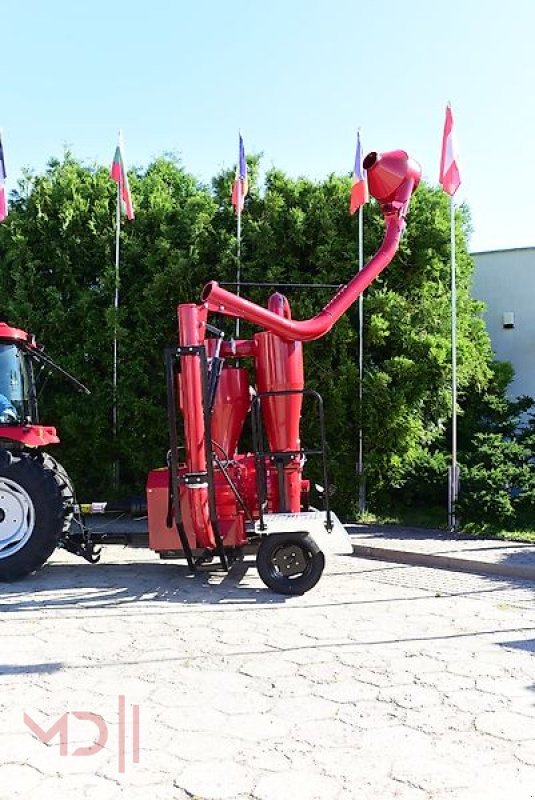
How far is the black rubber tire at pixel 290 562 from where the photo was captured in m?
7.07

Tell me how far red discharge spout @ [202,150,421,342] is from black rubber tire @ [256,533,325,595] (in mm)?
1977

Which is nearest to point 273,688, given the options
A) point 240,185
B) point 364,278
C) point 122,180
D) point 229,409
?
point 229,409

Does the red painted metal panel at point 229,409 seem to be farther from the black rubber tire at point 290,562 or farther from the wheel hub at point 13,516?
the wheel hub at point 13,516

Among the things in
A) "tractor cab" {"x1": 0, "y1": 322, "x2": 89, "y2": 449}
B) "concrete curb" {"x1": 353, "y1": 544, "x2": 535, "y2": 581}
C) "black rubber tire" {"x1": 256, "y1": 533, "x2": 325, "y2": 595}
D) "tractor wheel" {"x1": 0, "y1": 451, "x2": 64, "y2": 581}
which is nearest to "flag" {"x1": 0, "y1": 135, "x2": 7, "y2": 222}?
"tractor cab" {"x1": 0, "y1": 322, "x2": 89, "y2": 449}

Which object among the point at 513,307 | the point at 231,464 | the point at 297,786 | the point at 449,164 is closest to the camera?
the point at 297,786

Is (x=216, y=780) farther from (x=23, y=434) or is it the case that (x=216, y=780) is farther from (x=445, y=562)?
(x=445, y=562)

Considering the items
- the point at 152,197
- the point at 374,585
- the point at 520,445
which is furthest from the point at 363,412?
the point at 152,197

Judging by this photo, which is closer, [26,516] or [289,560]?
[289,560]

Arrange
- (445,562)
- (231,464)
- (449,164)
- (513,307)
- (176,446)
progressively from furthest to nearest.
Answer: (513,307) → (449,164) → (445,562) → (231,464) → (176,446)

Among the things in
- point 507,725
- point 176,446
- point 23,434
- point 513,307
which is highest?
point 513,307

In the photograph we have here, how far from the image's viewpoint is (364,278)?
25.4 feet

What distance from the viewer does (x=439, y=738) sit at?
3809 mm

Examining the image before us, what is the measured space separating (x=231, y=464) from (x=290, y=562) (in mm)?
1160

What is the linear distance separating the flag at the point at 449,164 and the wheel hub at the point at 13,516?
7042 mm
